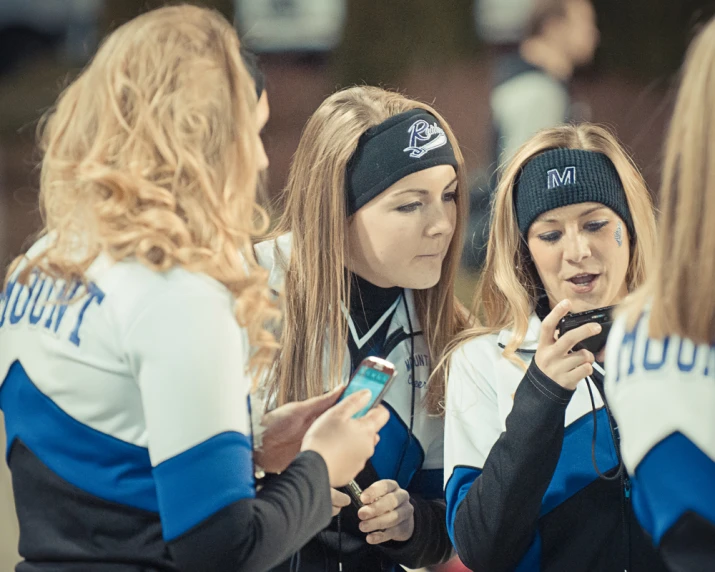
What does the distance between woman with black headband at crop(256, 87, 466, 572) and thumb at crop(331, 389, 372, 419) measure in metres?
0.28

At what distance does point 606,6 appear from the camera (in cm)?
200

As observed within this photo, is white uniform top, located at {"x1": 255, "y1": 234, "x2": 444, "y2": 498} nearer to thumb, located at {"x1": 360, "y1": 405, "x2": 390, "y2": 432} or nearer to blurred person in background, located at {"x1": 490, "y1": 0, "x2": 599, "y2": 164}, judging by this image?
thumb, located at {"x1": 360, "y1": 405, "x2": 390, "y2": 432}

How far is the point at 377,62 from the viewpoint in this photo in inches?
75.5

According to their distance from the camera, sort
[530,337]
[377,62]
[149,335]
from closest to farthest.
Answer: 1. [149,335]
2. [530,337]
3. [377,62]

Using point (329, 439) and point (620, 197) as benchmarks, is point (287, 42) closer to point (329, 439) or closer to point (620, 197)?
point (620, 197)

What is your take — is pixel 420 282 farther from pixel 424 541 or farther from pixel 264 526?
pixel 264 526

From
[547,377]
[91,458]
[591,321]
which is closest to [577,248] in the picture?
[591,321]

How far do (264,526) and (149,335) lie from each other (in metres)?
0.29

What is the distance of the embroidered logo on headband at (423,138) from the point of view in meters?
1.71

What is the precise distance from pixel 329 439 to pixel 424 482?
0.50 meters

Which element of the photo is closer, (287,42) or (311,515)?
(311,515)

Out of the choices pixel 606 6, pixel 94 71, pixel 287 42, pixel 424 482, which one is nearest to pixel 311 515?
pixel 424 482

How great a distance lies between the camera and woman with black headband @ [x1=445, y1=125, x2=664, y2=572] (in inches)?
59.4

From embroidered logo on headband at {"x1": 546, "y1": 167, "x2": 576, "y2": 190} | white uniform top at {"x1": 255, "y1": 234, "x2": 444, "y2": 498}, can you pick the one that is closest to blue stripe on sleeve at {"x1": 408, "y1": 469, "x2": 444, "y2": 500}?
white uniform top at {"x1": 255, "y1": 234, "x2": 444, "y2": 498}
